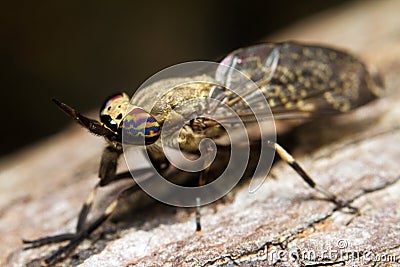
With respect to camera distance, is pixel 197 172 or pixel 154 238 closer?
pixel 154 238

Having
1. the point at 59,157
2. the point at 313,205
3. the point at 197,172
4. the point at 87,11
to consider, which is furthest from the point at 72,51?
the point at 313,205

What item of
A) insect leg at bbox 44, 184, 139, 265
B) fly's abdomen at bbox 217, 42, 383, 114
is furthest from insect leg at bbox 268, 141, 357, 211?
insect leg at bbox 44, 184, 139, 265

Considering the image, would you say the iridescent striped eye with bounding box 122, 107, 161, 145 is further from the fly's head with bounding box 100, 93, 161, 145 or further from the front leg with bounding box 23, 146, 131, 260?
the front leg with bounding box 23, 146, 131, 260

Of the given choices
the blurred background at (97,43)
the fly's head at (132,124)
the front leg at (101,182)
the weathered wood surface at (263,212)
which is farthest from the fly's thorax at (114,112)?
the blurred background at (97,43)

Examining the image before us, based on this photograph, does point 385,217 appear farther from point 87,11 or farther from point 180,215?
point 87,11

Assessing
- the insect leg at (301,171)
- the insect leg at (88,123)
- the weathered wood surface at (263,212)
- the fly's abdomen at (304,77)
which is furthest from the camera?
the fly's abdomen at (304,77)

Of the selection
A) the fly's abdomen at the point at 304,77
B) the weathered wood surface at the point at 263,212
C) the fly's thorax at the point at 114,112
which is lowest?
the weathered wood surface at the point at 263,212

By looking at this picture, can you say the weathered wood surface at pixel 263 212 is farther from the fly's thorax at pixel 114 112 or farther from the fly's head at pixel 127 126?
the fly's thorax at pixel 114 112
